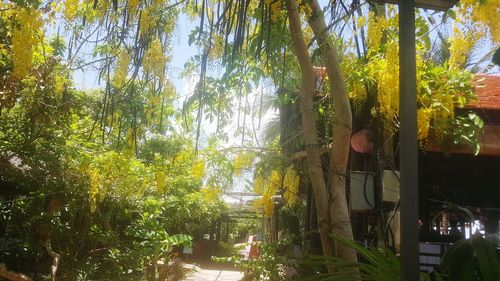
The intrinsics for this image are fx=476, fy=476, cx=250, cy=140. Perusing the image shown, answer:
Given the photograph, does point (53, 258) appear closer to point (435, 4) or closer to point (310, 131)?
point (310, 131)

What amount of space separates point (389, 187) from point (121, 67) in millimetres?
2775

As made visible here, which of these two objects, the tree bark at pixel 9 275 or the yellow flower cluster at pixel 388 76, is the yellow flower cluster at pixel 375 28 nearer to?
the yellow flower cluster at pixel 388 76

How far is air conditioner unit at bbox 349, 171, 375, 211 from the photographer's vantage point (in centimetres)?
475

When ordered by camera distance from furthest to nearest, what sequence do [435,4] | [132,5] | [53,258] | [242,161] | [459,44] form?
[53,258]
[242,161]
[459,44]
[132,5]
[435,4]

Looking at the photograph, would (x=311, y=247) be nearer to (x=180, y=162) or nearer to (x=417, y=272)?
(x=180, y=162)

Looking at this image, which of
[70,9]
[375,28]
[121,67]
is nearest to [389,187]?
[375,28]

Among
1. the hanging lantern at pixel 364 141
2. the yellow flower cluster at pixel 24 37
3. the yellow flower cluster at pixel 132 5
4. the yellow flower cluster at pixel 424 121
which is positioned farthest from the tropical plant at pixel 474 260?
the yellow flower cluster at pixel 24 37

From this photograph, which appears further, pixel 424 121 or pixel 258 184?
pixel 258 184

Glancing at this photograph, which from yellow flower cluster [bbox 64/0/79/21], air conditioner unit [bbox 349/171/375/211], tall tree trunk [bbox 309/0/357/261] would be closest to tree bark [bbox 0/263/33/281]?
yellow flower cluster [bbox 64/0/79/21]

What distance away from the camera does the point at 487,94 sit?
17.4 feet

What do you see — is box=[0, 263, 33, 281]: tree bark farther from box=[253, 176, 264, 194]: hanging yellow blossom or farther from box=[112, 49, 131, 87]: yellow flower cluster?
box=[253, 176, 264, 194]: hanging yellow blossom

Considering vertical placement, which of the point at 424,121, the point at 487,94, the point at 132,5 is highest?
the point at 132,5

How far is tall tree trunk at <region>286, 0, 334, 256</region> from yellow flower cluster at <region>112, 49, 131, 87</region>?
5.65 feet

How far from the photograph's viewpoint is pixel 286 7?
3180mm
